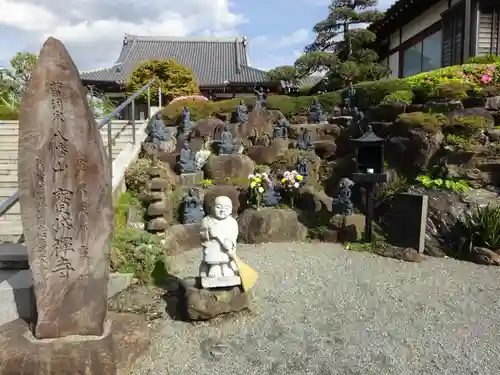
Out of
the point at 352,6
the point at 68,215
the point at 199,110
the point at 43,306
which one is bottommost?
the point at 43,306

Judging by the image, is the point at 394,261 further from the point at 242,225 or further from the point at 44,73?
the point at 44,73

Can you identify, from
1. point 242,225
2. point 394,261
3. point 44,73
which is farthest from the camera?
point 242,225

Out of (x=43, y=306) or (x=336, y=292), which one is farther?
(x=336, y=292)

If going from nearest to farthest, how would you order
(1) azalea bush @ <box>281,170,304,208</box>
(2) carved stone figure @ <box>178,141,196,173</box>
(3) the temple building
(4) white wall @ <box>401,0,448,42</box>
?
(1) azalea bush @ <box>281,170,304,208</box> < (2) carved stone figure @ <box>178,141,196,173</box> < (4) white wall @ <box>401,0,448,42</box> < (3) the temple building

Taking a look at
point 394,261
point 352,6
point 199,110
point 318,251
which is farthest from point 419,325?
point 352,6

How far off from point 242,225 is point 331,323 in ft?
12.4

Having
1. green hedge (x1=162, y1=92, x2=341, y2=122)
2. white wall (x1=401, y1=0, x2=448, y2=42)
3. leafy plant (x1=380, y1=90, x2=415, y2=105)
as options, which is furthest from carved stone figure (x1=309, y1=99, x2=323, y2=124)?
white wall (x1=401, y1=0, x2=448, y2=42)

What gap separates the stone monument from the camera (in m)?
3.17

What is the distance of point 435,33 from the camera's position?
15500 mm

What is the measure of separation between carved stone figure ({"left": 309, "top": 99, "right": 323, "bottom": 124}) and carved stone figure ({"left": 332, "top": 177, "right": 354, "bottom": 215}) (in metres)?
5.34

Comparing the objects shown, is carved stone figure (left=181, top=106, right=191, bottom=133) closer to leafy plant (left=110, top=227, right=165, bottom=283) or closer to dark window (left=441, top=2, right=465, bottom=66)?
leafy plant (left=110, top=227, right=165, bottom=283)

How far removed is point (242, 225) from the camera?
8094mm

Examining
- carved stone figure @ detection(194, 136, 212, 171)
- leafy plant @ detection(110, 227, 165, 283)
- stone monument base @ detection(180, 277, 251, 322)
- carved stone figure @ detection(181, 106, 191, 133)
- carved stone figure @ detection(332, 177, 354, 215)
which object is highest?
carved stone figure @ detection(181, 106, 191, 133)

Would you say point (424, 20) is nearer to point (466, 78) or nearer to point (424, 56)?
point (424, 56)
